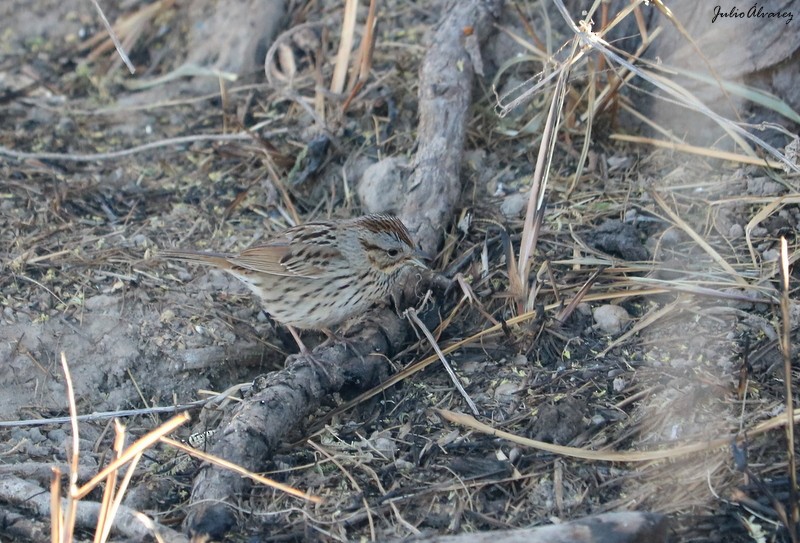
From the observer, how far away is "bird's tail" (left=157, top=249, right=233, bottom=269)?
490 centimetres

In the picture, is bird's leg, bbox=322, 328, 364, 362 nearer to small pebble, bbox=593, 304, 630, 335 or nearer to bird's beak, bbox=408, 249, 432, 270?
bird's beak, bbox=408, 249, 432, 270

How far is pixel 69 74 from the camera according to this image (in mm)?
6922

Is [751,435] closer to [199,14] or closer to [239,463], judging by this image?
[239,463]

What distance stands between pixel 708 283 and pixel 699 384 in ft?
2.38

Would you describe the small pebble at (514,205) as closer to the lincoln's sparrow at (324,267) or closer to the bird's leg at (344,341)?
the lincoln's sparrow at (324,267)

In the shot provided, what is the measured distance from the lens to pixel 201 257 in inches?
193

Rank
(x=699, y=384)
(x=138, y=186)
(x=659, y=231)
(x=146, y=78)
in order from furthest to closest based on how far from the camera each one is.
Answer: (x=146, y=78), (x=138, y=186), (x=659, y=231), (x=699, y=384)

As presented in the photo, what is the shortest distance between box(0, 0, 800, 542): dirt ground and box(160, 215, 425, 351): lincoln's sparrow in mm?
263

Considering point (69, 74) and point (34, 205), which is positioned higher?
point (69, 74)

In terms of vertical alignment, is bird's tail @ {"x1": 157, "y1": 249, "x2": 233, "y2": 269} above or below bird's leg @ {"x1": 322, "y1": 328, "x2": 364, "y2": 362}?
above

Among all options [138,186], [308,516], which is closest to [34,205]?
[138,186]

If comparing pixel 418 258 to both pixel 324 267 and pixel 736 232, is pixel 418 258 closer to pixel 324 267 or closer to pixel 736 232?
pixel 324 267

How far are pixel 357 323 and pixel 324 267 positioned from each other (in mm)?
358

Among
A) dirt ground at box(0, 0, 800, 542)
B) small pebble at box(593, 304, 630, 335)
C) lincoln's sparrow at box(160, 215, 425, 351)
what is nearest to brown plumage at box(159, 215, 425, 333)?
lincoln's sparrow at box(160, 215, 425, 351)
